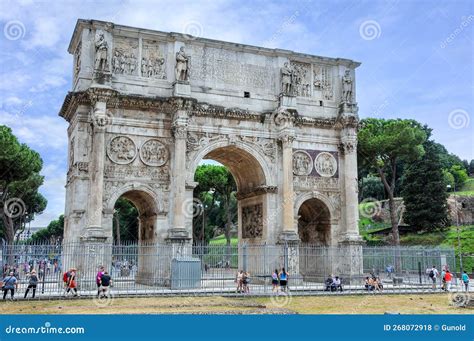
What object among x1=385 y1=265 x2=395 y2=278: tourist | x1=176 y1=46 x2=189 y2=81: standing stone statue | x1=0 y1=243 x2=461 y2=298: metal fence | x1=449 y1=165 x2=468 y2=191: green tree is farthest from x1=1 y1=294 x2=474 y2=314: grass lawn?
x1=449 y1=165 x2=468 y2=191: green tree

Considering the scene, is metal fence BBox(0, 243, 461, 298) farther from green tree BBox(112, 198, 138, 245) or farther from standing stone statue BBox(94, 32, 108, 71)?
green tree BBox(112, 198, 138, 245)

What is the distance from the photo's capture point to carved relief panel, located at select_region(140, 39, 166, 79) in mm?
24266

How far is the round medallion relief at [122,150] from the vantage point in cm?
2302

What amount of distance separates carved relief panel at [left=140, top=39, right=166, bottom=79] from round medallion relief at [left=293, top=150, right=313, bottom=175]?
7679 mm

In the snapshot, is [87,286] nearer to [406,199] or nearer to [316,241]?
[316,241]

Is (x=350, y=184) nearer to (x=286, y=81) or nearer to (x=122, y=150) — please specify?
(x=286, y=81)

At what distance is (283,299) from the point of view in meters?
18.8

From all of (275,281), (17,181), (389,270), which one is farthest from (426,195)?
(17,181)

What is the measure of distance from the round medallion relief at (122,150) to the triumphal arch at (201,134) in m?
0.04

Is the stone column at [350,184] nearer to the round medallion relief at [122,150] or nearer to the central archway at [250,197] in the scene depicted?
the central archway at [250,197]

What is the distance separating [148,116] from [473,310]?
606 inches

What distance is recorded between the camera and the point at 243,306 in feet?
53.7
